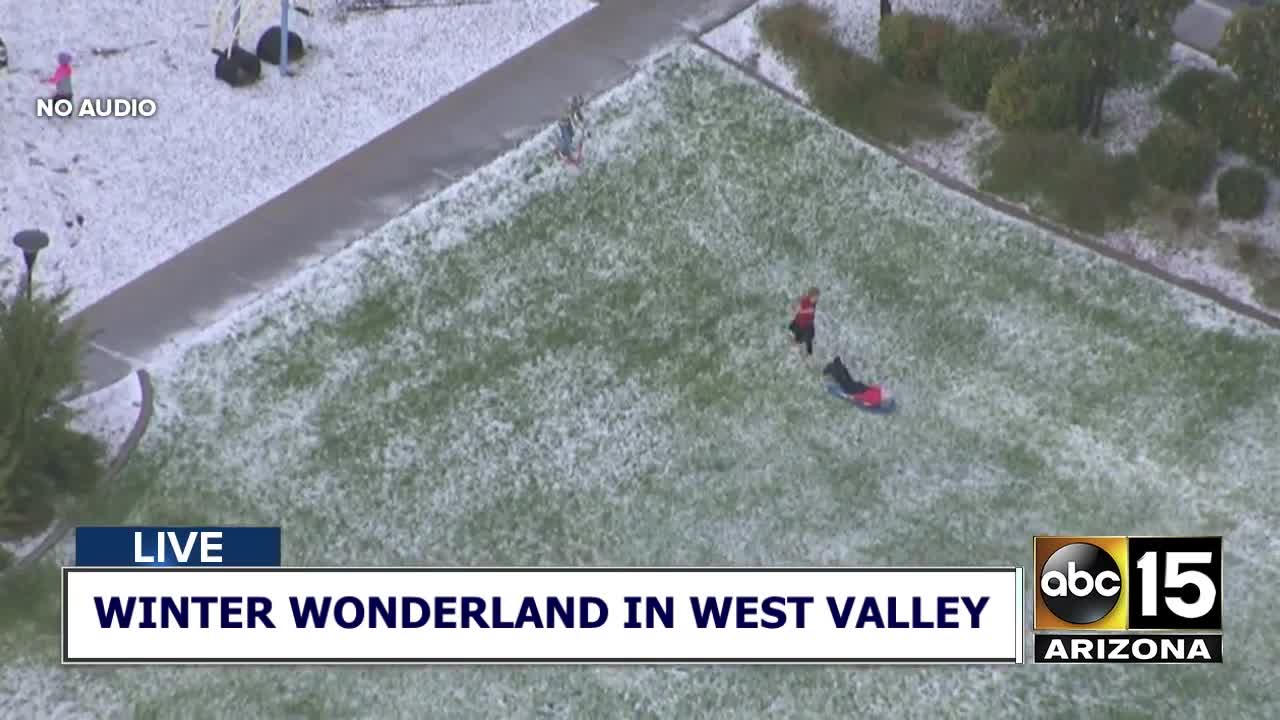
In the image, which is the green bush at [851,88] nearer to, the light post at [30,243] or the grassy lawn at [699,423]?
the grassy lawn at [699,423]

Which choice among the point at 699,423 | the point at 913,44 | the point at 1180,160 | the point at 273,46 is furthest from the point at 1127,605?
the point at 273,46

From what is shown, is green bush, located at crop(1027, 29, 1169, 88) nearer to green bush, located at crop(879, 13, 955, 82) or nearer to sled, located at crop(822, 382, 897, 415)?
green bush, located at crop(879, 13, 955, 82)

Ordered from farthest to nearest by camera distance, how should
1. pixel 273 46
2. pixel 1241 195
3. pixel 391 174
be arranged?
1. pixel 273 46
2. pixel 391 174
3. pixel 1241 195

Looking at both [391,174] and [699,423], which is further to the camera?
[391,174]

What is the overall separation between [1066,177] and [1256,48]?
3.18 metres

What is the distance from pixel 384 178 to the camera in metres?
30.4

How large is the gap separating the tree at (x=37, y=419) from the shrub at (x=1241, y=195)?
15.9m

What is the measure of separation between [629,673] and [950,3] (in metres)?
15.0

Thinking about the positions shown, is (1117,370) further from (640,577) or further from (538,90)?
(538,90)

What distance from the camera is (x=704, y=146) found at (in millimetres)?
31219

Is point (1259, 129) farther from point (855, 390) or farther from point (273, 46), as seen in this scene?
point (273, 46)

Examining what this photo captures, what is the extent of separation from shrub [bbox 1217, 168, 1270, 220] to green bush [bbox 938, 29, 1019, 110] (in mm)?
3836

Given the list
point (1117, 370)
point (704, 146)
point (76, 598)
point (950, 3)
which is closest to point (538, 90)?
Result: point (704, 146)

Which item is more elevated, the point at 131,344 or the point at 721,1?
the point at 721,1
